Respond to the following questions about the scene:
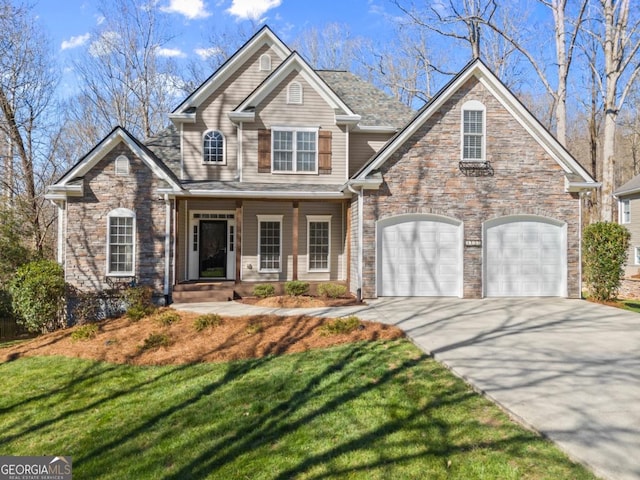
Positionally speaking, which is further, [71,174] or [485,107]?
[485,107]

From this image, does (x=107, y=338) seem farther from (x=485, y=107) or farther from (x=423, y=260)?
(x=485, y=107)

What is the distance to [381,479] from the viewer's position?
11.0ft

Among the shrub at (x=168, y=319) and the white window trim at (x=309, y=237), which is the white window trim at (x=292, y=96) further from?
the shrub at (x=168, y=319)

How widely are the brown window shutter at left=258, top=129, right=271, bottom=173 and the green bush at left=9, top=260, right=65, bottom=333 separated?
23.1ft

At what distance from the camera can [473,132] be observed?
39.0ft

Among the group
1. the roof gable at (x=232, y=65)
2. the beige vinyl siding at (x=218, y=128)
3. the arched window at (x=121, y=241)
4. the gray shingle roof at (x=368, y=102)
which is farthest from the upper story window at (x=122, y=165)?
the gray shingle roof at (x=368, y=102)

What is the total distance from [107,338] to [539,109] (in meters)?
33.4

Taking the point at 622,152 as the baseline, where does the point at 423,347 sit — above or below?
below

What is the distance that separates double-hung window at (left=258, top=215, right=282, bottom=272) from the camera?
46.9ft

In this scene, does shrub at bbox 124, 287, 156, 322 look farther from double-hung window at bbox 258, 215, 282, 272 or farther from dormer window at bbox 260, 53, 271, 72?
dormer window at bbox 260, 53, 271, 72

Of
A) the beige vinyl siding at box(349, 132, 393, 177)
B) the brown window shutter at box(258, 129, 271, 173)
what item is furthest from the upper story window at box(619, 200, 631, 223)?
the brown window shutter at box(258, 129, 271, 173)

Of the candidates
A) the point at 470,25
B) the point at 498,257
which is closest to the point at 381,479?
the point at 498,257

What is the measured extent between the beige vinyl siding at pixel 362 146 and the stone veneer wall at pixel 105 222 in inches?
275

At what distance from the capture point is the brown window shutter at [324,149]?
13.8 meters
